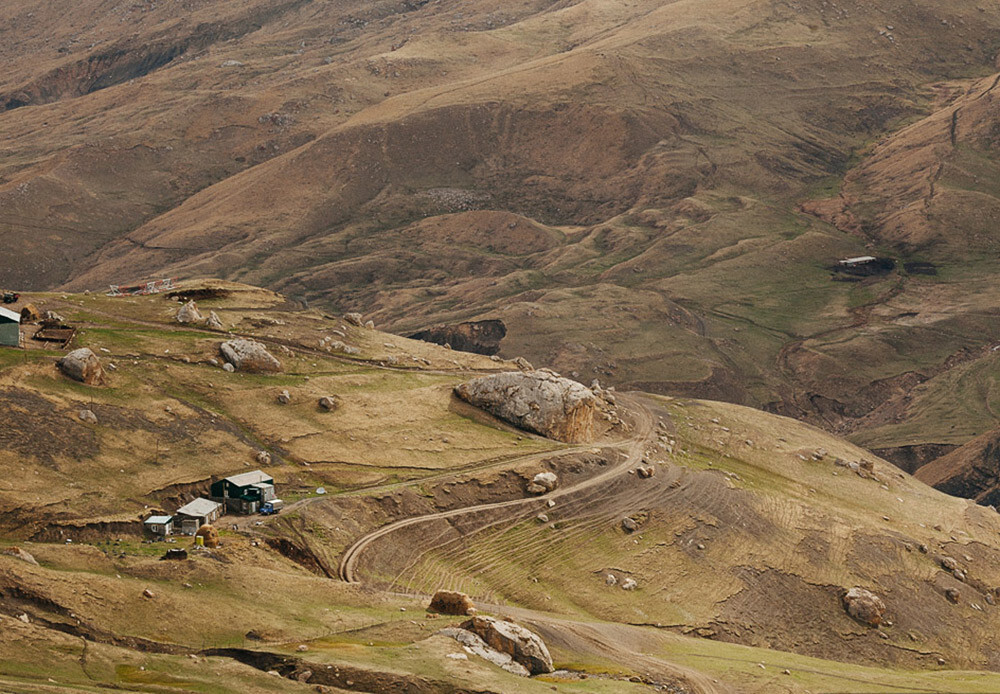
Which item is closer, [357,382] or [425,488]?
[425,488]

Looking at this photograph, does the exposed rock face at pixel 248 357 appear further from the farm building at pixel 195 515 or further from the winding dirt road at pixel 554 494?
the farm building at pixel 195 515

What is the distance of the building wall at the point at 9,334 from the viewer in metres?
77.9

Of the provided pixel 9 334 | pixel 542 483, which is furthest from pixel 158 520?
pixel 542 483

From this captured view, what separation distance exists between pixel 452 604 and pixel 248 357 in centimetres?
3790

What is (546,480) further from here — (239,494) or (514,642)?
(514,642)

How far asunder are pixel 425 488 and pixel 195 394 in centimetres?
1825

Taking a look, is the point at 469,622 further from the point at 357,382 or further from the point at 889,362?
the point at 889,362

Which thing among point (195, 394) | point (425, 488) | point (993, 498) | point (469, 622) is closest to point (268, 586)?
point (469, 622)

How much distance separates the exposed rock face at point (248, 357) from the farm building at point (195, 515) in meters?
22.9

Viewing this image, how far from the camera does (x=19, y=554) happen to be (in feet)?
173

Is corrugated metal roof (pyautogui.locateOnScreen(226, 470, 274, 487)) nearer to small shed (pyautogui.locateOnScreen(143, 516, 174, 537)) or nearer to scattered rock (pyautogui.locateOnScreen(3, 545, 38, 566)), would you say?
small shed (pyautogui.locateOnScreen(143, 516, 174, 537))

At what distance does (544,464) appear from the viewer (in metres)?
87.3

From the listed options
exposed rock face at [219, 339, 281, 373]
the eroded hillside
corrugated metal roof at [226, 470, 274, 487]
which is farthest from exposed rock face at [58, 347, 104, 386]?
exposed rock face at [219, 339, 281, 373]

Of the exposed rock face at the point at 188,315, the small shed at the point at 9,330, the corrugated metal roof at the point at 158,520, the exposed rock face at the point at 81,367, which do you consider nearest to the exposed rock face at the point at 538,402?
the exposed rock face at the point at 188,315
